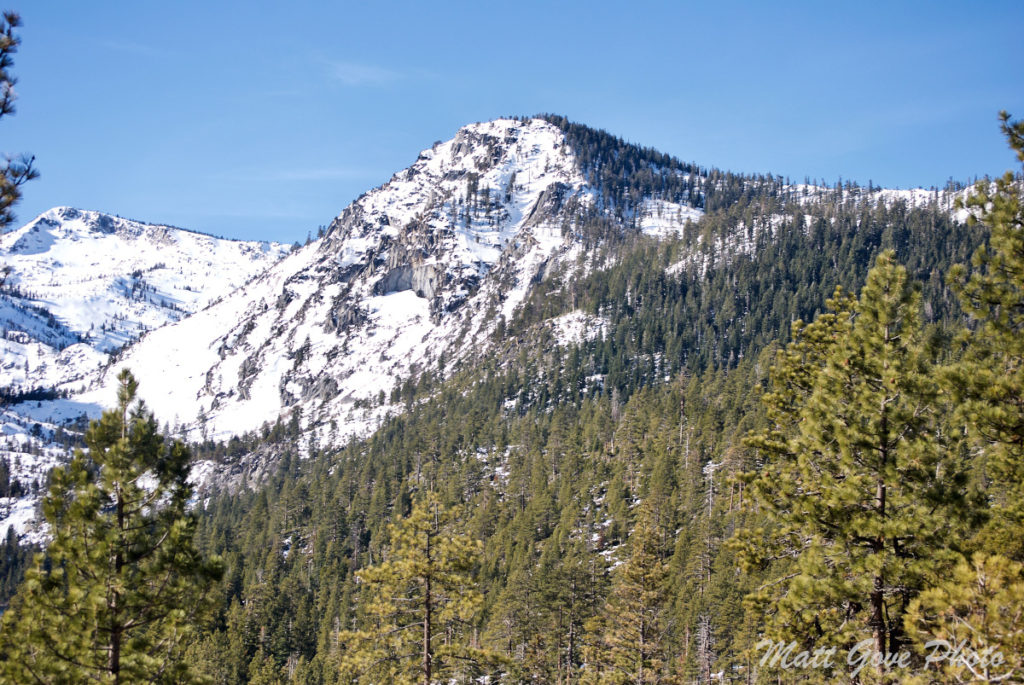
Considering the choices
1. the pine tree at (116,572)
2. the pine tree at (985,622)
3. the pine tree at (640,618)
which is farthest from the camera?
the pine tree at (640,618)

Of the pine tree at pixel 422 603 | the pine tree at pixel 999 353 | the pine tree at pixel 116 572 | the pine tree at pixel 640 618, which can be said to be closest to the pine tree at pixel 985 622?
the pine tree at pixel 999 353

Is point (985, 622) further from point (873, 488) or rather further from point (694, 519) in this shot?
point (694, 519)

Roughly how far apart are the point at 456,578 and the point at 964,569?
1298 cm

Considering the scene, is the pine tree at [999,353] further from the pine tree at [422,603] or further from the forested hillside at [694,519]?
the pine tree at [422,603]

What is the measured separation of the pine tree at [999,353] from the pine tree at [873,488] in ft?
2.35

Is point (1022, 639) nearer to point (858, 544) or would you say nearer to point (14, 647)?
point (858, 544)

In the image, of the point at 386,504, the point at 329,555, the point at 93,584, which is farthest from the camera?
the point at 386,504

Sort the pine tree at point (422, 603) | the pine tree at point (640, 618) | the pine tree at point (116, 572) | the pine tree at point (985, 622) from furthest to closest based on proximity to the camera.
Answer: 1. the pine tree at point (640, 618)
2. the pine tree at point (422, 603)
3. the pine tree at point (116, 572)
4. the pine tree at point (985, 622)

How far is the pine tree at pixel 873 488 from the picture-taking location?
42.3 feet

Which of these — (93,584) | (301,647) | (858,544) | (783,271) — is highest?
(783,271)

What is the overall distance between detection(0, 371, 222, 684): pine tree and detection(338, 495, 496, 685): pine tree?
21.7ft

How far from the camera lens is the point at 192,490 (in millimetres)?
13805

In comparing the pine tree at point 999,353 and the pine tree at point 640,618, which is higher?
the pine tree at point 999,353

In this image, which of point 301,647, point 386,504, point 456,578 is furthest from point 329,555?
point 456,578
